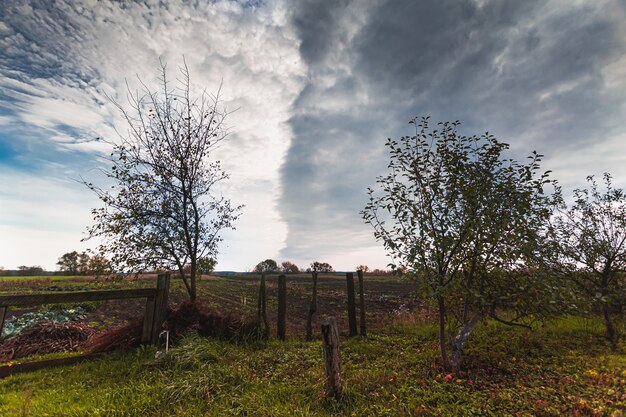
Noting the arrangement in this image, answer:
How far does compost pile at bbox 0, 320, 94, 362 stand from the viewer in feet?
30.4

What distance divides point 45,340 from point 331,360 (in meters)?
10.5

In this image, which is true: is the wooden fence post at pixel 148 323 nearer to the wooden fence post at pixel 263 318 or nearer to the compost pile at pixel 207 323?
the compost pile at pixel 207 323

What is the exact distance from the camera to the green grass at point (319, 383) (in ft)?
15.8

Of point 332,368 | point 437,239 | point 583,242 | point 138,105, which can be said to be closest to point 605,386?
point 437,239

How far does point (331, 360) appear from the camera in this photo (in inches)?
208

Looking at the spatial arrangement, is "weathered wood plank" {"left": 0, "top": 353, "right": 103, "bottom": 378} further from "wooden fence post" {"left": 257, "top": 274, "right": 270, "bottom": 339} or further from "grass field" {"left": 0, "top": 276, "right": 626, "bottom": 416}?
"wooden fence post" {"left": 257, "top": 274, "right": 270, "bottom": 339}

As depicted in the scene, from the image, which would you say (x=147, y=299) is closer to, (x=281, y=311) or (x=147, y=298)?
(x=147, y=298)

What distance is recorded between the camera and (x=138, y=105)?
10.9m

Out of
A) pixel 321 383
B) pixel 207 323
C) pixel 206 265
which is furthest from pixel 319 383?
pixel 206 265

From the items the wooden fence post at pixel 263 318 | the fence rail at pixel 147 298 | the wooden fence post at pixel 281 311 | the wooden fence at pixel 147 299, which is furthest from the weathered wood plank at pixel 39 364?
the wooden fence post at pixel 281 311

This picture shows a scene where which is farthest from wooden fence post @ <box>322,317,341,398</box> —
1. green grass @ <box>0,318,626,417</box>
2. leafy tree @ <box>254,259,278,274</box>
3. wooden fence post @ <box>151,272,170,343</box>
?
leafy tree @ <box>254,259,278,274</box>

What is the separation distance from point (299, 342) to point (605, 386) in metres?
7.19

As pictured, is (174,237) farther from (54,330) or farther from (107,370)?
(54,330)

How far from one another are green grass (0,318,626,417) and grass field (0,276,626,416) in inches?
0.8
